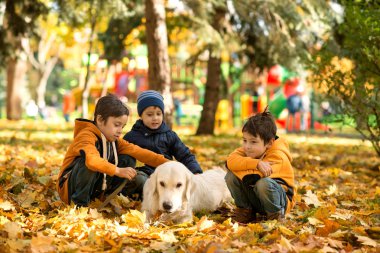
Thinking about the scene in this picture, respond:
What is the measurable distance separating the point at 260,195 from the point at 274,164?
0.27 metres

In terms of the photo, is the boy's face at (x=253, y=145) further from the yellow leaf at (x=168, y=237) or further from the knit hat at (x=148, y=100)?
the knit hat at (x=148, y=100)

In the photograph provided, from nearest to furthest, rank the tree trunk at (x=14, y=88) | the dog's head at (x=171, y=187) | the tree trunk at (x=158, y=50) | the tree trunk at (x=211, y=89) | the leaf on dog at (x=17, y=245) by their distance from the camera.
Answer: the leaf on dog at (x=17, y=245)
the dog's head at (x=171, y=187)
the tree trunk at (x=158, y=50)
the tree trunk at (x=211, y=89)
the tree trunk at (x=14, y=88)

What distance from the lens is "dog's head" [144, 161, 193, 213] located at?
13.1ft

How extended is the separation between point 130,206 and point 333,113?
4.71 meters

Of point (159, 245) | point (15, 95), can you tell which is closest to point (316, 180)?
point (159, 245)

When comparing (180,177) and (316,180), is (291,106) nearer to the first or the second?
(316,180)

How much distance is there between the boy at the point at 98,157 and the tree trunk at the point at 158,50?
4.46 meters

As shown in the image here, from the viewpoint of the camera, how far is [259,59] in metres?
14.0

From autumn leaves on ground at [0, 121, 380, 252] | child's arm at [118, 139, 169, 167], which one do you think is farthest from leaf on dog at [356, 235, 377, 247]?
child's arm at [118, 139, 169, 167]

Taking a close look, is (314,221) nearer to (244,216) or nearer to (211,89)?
(244,216)

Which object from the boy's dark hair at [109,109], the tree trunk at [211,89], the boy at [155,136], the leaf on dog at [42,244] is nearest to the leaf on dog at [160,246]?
the leaf on dog at [42,244]

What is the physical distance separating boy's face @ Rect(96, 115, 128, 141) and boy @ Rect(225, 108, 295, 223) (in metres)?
0.93

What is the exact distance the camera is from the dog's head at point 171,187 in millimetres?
4004

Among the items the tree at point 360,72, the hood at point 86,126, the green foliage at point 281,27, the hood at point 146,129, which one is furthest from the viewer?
the green foliage at point 281,27
